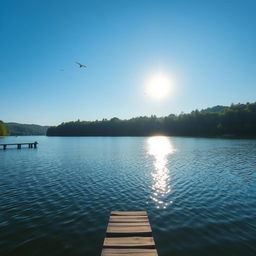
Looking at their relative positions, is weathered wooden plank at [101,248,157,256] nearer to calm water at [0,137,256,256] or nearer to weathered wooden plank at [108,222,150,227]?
weathered wooden plank at [108,222,150,227]

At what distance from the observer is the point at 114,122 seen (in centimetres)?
19988

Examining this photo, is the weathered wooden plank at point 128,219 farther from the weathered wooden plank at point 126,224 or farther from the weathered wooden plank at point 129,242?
the weathered wooden plank at point 129,242

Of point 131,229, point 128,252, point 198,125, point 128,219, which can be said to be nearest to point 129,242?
point 128,252

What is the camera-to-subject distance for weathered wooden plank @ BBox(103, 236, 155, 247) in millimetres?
5766

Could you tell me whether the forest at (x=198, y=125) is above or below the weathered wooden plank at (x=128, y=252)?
above

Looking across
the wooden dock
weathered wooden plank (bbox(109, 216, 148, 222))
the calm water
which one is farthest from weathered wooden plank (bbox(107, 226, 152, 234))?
the calm water

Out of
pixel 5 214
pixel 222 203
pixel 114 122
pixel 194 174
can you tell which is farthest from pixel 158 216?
pixel 114 122

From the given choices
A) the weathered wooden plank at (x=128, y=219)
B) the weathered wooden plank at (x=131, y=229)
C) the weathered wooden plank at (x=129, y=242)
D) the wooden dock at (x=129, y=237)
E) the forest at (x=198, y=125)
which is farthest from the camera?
the forest at (x=198, y=125)

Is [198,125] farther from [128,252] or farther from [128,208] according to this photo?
[128,252]

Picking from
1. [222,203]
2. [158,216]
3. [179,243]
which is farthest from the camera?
[222,203]

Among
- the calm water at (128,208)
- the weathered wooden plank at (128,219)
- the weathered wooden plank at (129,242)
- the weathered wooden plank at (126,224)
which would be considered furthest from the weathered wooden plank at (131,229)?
the calm water at (128,208)

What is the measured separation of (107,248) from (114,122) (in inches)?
7689

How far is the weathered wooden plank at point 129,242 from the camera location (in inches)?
227

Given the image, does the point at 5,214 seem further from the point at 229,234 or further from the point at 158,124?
the point at 158,124
